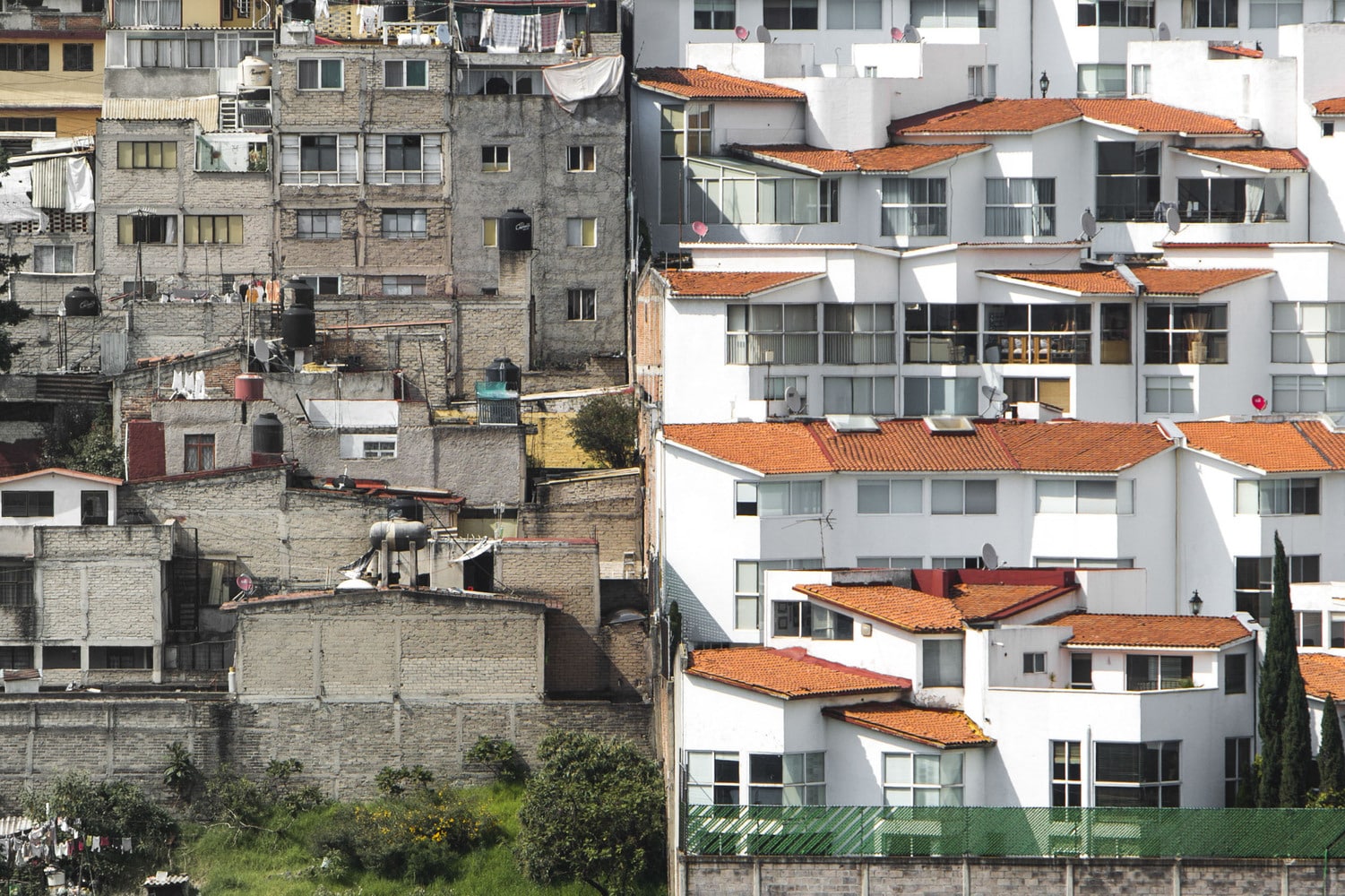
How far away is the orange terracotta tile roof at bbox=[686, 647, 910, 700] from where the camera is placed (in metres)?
52.2

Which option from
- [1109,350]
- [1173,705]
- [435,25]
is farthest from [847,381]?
[435,25]

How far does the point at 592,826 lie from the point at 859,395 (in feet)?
48.2

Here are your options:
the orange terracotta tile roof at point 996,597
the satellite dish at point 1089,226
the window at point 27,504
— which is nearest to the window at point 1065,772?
the orange terracotta tile roof at point 996,597

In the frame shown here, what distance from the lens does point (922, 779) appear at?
51.5 m

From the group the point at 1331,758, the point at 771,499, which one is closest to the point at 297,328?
the point at 771,499

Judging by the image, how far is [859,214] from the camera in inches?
2849

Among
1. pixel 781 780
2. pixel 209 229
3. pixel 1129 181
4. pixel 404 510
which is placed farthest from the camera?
pixel 209 229

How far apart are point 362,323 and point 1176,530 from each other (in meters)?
26.0

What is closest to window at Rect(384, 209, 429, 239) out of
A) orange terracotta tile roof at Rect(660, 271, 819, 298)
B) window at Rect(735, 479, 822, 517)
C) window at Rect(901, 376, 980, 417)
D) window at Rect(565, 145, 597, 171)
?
window at Rect(565, 145, 597, 171)

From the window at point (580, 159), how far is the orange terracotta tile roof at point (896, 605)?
2351 centimetres

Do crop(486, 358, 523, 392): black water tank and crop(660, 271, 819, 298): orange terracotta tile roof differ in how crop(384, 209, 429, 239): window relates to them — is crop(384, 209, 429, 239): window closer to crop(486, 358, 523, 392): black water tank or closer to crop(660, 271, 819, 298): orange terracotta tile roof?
crop(486, 358, 523, 392): black water tank

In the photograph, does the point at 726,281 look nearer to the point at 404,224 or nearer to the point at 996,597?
the point at 996,597

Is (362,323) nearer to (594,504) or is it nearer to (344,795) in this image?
(594,504)

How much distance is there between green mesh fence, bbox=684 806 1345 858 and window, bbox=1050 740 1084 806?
4.49 feet
